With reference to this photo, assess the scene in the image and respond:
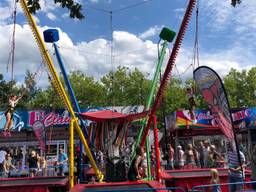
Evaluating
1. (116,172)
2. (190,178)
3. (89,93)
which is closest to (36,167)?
(116,172)

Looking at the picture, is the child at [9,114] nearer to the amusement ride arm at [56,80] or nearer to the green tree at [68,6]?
the amusement ride arm at [56,80]

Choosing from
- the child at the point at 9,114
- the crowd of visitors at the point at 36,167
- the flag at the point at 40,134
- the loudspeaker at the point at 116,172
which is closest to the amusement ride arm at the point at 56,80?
the loudspeaker at the point at 116,172

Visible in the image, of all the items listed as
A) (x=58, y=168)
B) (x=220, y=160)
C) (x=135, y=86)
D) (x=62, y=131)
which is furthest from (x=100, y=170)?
(x=135, y=86)

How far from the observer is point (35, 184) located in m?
11.5

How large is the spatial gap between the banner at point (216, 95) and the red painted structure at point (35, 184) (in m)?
5.79

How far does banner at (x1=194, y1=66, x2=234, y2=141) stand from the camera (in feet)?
23.6


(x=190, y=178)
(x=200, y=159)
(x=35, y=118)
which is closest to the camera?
(x=190, y=178)

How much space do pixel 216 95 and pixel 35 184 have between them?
7.13 meters

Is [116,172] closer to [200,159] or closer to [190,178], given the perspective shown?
[190,178]

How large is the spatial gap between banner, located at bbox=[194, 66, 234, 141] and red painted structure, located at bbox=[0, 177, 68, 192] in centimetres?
579

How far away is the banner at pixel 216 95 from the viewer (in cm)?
719

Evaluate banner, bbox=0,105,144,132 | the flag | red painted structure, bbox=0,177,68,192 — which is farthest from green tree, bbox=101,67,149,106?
red painted structure, bbox=0,177,68,192

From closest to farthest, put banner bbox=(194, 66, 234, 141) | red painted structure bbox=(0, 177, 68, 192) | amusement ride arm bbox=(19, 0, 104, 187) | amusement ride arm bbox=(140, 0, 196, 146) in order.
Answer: banner bbox=(194, 66, 234, 141) → amusement ride arm bbox=(140, 0, 196, 146) → amusement ride arm bbox=(19, 0, 104, 187) → red painted structure bbox=(0, 177, 68, 192)

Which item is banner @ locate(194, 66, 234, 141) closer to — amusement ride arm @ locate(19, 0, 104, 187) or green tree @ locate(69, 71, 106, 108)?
amusement ride arm @ locate(19, 0, 104, 187)
